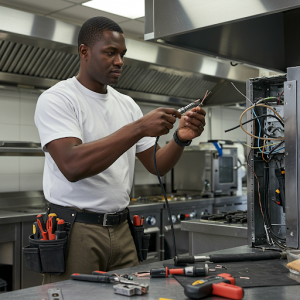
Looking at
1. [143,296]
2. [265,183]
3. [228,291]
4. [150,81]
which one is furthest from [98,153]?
[150,81]

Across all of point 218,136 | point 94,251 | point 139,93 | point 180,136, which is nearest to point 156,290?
point 94,251

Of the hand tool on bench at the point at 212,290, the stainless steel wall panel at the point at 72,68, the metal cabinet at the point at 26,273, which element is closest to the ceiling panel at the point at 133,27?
the stainless steel wall panel at the point at 72,68

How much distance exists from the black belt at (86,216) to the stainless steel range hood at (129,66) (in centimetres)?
191

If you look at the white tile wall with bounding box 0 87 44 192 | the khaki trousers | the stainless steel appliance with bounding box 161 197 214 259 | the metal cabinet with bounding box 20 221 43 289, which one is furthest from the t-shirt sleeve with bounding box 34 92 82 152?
the stainless steel appliance with bounding box 161 197 214 259

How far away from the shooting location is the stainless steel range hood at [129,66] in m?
3.22

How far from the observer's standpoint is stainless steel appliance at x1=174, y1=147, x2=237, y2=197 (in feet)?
15.9

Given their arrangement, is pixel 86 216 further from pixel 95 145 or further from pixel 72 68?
pixel 72 68

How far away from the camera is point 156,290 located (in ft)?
3.73

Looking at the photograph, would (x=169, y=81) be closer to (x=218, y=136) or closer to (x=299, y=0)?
(x=218, y=136)

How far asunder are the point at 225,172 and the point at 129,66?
177 cm

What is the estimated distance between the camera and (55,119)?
5.17 feet

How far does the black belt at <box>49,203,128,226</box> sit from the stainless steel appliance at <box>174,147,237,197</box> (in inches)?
128

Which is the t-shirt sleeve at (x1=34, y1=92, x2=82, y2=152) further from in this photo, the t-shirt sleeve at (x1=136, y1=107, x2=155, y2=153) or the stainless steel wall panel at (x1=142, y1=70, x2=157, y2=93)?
the stainless steel wall panel at (x1=142, y1=70, x2=157, y2=93)

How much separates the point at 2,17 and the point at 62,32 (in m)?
0.48
